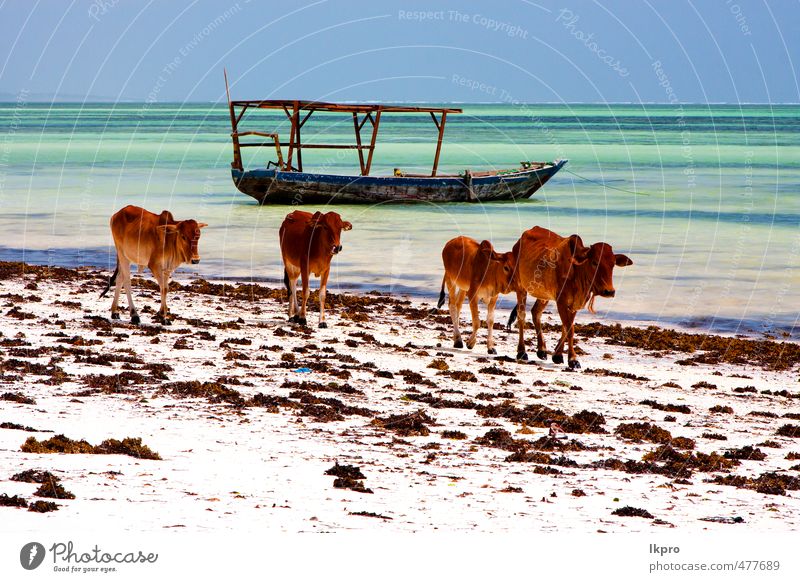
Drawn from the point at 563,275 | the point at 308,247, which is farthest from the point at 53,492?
the point at 308,247

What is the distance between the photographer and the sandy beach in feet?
29.8

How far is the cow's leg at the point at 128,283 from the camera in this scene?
61.5 feet

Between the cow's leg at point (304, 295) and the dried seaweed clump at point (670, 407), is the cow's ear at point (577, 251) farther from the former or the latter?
the cow's leg at point (304, 295)

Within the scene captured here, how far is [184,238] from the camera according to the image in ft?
61.6

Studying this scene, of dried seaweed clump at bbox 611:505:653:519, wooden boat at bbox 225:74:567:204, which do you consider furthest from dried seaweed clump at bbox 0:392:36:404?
wooden boat at bbox 225:74:567:204

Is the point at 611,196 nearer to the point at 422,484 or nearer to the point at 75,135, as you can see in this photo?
the point at 422,484

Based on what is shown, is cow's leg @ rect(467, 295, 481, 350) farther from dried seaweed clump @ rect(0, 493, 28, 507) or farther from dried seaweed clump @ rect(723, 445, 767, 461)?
dried seaweed clump @ rect(0, 493, 28, 507)

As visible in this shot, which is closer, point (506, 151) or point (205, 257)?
point (205, 257)

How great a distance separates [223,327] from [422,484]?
32.0 ft

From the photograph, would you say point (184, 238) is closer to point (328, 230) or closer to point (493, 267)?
point (328, 230)

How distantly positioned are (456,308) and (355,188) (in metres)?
27.8

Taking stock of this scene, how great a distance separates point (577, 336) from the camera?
68.1ft

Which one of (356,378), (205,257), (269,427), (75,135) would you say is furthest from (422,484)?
(75,135)

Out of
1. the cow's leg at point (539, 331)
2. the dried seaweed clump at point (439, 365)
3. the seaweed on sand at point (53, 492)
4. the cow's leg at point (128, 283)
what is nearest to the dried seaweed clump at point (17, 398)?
the seaweed on sand at point (53, 492)
